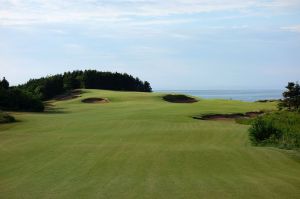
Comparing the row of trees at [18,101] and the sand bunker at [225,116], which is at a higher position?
the row of trees at [18,101]

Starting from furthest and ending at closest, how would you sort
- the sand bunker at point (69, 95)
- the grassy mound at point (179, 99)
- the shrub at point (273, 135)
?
the sand bunker at point (69, 95), the grassy mound at point (179, 99), the shrub at point (273, 135)

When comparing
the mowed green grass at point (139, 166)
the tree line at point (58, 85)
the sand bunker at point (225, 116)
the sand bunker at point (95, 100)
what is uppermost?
the tree line at point (58, 85)

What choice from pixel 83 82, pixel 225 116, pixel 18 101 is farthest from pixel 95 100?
pixel 83 82

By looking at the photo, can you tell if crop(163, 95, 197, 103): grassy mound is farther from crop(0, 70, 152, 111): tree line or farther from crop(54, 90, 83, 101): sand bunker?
crop(0, 70, 152, 111): tree line

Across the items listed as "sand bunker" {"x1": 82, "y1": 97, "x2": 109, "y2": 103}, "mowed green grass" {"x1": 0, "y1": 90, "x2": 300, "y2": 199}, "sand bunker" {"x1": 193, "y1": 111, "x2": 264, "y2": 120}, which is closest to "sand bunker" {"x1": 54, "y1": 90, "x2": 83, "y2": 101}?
"sand bunker" {"x1": 82, "y1": 97, "x2": 109, "y2": 103}

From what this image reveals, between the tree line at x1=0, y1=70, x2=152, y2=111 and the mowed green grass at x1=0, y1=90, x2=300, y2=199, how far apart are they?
75.6 feet

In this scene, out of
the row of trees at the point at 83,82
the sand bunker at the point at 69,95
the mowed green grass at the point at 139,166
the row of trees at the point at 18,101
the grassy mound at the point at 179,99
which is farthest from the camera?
the row of trees at the point at 83,82

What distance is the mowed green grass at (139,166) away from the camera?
12672 millimetres

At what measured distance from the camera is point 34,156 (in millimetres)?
19125

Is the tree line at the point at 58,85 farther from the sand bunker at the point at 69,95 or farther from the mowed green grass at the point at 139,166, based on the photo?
the mowed green grass at the point at 139,166

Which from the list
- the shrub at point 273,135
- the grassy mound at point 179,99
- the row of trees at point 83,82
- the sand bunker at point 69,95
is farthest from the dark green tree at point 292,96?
the row of trees at point 83,82

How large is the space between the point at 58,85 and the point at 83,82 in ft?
35.1

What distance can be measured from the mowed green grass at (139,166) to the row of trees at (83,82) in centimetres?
5508

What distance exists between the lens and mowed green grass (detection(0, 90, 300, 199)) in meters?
12.7
